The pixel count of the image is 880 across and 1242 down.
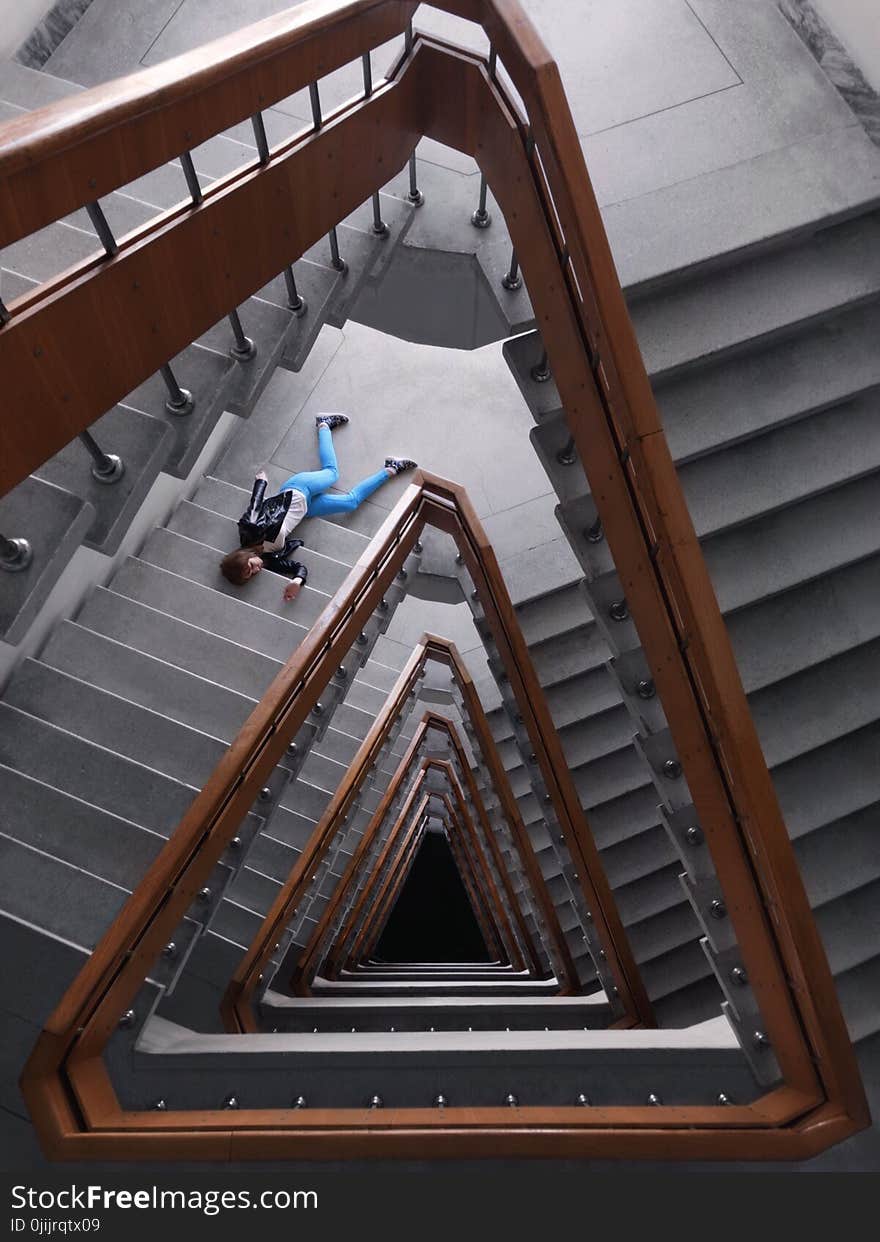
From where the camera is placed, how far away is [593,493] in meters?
3.89

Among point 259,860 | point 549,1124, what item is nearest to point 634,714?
point 549,1124

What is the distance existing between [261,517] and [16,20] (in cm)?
388

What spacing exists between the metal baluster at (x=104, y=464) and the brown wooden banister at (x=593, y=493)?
24 cm

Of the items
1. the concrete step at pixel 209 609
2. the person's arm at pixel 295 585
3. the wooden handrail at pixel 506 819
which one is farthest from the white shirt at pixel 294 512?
the wooden handrail at pixel 506 819

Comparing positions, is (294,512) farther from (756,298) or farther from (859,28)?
(859,28)

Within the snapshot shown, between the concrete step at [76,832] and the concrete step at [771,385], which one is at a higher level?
the concrete step at [771,385]

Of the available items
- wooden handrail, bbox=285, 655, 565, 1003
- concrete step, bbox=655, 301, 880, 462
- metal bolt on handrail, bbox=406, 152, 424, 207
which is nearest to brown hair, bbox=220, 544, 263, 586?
wooden handrail, bbox=285, 655, 565, 1003

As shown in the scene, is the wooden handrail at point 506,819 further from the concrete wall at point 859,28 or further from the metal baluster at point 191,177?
the concrete wall at point 859,28

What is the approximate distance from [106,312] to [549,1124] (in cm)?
319

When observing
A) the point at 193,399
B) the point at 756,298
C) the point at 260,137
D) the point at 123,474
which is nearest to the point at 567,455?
the point at 756,298

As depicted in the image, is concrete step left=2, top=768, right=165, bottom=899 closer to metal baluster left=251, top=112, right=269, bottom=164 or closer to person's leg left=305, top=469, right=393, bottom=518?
metal baluster left=251, top=112, right=269, bottom=164

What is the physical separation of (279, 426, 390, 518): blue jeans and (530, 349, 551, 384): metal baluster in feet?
14.0

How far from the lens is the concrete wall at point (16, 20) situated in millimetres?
4699

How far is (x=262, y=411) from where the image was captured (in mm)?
9727
